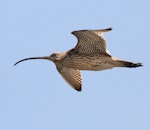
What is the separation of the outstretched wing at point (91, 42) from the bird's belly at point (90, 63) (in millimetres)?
229

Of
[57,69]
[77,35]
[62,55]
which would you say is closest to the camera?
[77,35]

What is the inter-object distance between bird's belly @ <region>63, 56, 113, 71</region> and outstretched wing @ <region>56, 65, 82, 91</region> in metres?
2.11

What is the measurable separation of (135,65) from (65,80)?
3464 millimetres

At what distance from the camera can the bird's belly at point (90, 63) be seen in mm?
21797

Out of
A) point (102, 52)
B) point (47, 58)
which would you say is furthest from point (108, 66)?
point (47, 58)

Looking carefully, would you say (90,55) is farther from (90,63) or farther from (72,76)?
(72,76)

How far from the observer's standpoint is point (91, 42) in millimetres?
21797

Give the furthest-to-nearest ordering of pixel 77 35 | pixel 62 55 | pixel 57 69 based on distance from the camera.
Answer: pixel 57 69 < pixel 62 55 < pixel 77 35

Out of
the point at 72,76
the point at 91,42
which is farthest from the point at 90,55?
the point at 72,76

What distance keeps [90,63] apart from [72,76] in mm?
2813

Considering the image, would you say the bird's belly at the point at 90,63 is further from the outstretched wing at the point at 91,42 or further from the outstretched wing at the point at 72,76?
the outstretched wing at the point at 72,76

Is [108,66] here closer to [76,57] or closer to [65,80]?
[76,57]

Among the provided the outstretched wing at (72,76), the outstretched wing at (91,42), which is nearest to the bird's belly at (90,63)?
the outstretched wing at (91,42)

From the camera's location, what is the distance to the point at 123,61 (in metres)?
21.9
